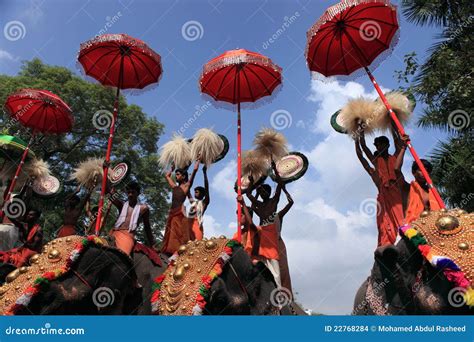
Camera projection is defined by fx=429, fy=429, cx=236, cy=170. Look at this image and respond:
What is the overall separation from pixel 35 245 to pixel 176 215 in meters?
2.27

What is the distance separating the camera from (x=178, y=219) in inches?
292

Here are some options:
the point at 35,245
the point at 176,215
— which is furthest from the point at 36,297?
the point at 176,215

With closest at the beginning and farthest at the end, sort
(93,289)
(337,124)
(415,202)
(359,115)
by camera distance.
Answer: (93,289) < (415,202) < (359,115) < (337,124)

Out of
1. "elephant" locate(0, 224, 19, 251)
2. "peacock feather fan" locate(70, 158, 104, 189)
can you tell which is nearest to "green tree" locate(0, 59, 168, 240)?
"elephant" locate(0, 224, 19, 251)

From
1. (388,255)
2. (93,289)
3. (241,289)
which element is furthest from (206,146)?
(388,255)

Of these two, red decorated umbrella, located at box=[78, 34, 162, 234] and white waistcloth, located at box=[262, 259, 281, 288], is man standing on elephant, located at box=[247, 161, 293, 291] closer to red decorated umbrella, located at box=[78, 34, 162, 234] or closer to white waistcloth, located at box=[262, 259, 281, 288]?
white waistcloth, located at box=[262, 259, 281, 288]

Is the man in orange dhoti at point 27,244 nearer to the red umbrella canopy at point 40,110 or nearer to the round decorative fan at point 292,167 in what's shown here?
the red umbrella canopy at point 40,110

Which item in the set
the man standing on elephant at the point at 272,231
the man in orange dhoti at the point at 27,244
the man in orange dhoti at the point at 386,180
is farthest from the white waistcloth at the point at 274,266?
the man in orange dhoti at the point at 27,244

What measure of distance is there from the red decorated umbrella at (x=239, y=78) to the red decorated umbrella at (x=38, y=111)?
3.92 meters

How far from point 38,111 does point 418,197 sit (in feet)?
26.9

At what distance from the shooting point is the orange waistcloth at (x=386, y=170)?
5.94m

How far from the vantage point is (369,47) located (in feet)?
21.7

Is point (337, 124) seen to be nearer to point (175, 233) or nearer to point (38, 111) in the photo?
point (175, 233)

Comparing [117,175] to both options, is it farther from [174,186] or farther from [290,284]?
[290,284]
